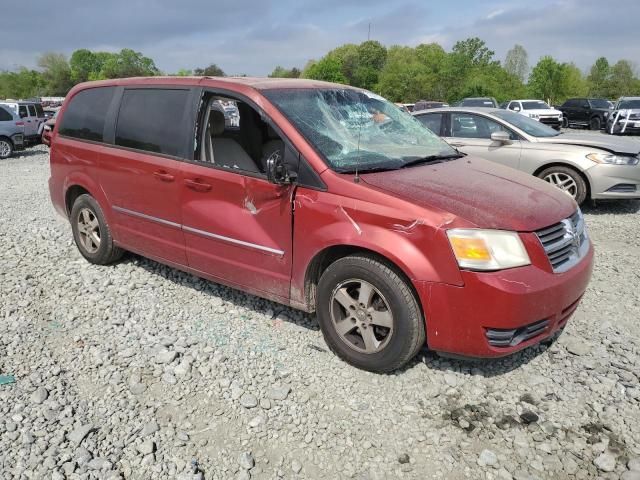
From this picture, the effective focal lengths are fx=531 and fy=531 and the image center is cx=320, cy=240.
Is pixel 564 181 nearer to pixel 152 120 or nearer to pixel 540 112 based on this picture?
pixel 152 120

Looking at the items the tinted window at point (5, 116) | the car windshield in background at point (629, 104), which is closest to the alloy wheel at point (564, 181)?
the tinted window at point (5, 116)

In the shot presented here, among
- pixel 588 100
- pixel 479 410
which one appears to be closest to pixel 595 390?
pixel 479 410

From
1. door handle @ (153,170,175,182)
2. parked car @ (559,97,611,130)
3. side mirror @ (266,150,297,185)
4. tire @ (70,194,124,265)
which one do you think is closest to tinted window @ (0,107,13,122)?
tire @ (70,194,124,265)

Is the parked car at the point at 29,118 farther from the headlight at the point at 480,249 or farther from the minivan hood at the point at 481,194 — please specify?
the headlight at the point at 480,249

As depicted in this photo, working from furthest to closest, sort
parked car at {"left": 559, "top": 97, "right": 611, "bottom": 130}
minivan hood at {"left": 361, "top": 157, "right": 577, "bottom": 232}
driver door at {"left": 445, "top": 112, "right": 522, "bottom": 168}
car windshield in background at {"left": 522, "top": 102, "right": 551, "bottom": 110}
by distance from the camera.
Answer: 1. parked car at {"left": 559, "top": 97, "right": 611, "bottom": 130}
2. car windshield in background at {"left": 522, "top": 102, "right": 551, "bottom": 110}
3. driver door at {"left": 445, "top": 112, "right": 522, "bottom": 168}
4. minivan hood at {"left": 361, "top": 157, "right": 577, "bottom": 232}

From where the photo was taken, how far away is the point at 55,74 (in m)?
116

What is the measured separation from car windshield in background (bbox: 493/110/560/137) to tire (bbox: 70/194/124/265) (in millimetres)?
6053

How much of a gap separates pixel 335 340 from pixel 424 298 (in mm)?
745

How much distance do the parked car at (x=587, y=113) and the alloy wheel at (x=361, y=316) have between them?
28625 millimetres

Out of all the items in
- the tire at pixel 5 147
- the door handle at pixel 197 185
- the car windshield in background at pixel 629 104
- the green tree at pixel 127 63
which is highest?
the green tree at pixel 127 63

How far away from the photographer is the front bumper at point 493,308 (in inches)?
113

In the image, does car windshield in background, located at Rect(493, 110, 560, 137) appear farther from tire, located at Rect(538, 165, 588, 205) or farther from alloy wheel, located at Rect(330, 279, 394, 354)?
alloy wheel, located at Rect(330, 279, 394, 354)

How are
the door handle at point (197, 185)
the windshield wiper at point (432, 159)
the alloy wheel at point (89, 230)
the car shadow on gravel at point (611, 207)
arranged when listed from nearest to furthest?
the windshield wiper at point (432, 159) < the door handle at point (197, 185) < the alloy wheel at point (89, 230) < the car shadow on gravel at point (611, 207)

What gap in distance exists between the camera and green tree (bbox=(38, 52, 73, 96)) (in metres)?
113
